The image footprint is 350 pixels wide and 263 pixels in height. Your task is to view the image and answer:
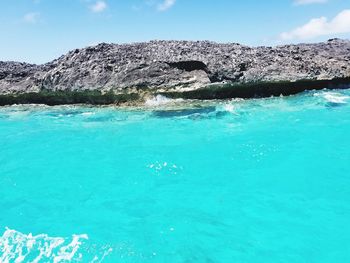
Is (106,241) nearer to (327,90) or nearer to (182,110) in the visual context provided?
(182,110)

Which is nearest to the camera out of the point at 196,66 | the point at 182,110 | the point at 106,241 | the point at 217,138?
the point at 106,241

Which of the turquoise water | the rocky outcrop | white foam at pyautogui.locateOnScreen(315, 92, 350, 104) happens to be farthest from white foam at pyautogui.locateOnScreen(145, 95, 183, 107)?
white foam at pyautogui.locateOnScreen(315, 92, 350, 104)

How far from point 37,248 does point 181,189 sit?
5404 millimetres

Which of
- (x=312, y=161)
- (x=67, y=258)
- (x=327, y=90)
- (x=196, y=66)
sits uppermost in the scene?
(x=196, y=66)

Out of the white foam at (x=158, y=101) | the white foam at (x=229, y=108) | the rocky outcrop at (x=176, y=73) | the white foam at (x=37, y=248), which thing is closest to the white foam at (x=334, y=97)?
the rocky outcrop at (x=176, y=73)

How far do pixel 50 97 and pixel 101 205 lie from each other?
22.6m

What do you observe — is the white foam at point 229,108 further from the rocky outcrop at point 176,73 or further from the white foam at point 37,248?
the white foam at point 37,248

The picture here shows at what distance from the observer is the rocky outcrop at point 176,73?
30.6m

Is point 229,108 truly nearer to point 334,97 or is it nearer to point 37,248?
point 334,97

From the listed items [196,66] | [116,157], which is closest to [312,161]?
[116,157]

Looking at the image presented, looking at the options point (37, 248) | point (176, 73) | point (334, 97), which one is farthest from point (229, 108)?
point (37, 248)

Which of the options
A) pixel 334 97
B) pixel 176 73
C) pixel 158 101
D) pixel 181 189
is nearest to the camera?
pixel 181 189

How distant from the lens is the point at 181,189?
1396 cm

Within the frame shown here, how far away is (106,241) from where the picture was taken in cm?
1075
